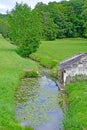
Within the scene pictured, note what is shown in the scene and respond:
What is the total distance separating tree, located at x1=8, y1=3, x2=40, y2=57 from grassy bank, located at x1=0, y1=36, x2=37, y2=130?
4.91 meters

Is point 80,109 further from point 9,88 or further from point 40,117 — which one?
point 9,88

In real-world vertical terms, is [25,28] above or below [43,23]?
above

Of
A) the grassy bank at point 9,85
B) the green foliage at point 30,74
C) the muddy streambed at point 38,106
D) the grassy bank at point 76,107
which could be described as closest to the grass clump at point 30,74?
the green foliage at point 30,74

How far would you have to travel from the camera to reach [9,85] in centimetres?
3266

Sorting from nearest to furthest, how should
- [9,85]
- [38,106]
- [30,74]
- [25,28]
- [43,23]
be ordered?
[38,106] < [9,85] < [30,74] < [25,28] < [43,23]

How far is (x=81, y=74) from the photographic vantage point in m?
35.9

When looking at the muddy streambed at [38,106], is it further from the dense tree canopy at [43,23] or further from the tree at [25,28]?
the dense tree canopy at [43,23]

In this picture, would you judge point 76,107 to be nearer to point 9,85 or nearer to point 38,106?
point 38,106

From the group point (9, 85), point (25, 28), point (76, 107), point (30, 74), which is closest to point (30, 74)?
point (30, 74)

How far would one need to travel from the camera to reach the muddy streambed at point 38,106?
23.9 m

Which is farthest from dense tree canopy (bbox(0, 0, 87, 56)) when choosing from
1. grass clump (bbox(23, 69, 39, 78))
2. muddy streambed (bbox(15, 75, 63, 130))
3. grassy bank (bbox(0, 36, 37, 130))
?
muddy streambed (bbox(15, 75, 63, 130))

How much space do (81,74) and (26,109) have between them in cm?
1060

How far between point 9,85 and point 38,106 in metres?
5.69

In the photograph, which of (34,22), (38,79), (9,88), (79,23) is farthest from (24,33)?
(79,23)
